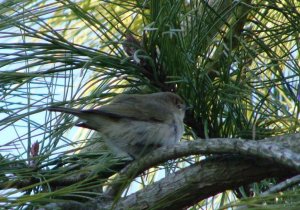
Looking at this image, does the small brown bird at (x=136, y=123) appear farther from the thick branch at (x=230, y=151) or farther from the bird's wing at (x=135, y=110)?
the thick branch at (x=230, y=151)

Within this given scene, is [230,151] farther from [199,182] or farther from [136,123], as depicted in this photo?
[136,123]

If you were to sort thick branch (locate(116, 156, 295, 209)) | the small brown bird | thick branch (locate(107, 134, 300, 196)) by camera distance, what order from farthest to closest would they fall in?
the small brown bird, thick branch (locate(116, 156, 295, 209)), thick branch (locate(107, 134, 300, 196))

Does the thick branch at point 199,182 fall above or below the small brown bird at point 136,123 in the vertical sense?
below

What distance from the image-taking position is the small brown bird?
2.92 m

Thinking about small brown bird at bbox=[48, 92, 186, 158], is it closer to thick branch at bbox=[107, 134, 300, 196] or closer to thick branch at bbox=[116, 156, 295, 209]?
thick branch at bbox=[107, 134, 300, 196]

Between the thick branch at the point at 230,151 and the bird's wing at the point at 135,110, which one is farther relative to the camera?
the bird's wing at the point at 135,110

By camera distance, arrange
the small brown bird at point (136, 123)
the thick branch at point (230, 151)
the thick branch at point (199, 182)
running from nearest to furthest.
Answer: the thick branch at point (230, 151) < the thick branch at point (199, 182) < the small brown bird at point (136, 123)

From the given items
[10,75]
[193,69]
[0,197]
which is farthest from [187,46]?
[0,197]

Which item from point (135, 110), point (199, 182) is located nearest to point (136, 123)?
point (135, 110)

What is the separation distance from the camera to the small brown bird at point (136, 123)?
115 inches

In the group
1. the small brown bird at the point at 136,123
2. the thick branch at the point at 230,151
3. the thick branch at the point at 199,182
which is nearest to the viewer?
the thick branch at the point at 230,151

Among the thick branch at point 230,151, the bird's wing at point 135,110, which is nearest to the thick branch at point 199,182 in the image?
the thick branch at point 230,151

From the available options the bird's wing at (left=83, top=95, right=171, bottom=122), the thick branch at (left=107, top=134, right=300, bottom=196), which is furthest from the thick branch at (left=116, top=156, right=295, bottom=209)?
the bird's wing at (left=83, top=95, right=171, bottom=122)

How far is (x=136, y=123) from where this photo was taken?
3137mm
